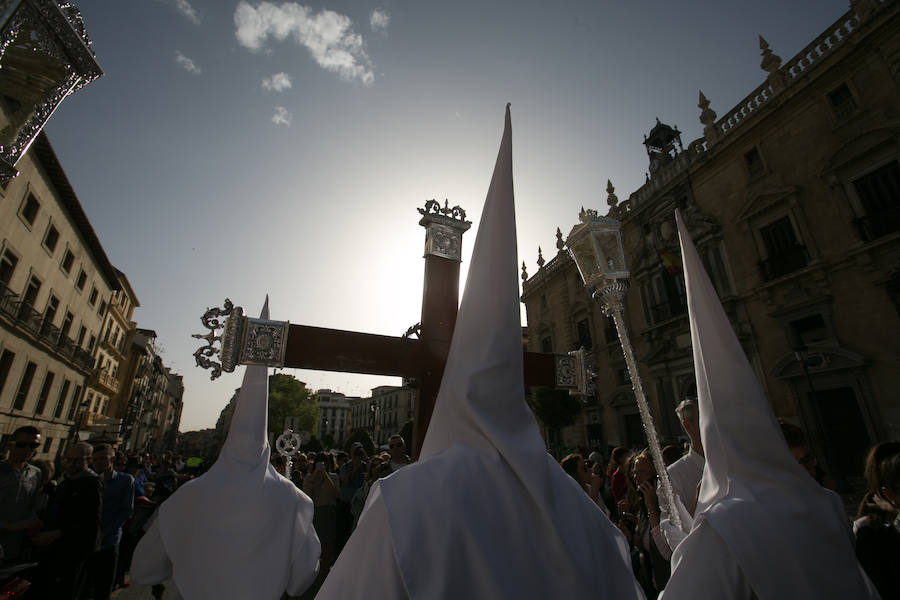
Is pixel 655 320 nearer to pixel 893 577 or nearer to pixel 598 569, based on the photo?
pixel 893 577

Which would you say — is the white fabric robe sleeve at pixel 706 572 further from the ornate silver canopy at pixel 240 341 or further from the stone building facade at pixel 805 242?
the stone building facade at pixel 805 242

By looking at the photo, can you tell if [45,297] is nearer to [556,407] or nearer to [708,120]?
[556,407]

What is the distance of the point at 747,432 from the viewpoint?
1644 millimetres

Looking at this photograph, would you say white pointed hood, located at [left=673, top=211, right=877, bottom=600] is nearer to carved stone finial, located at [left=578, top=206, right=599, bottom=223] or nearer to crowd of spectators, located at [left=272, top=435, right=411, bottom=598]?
carved stone finial, located at [left=578, top=206, right=599, bottom=223]

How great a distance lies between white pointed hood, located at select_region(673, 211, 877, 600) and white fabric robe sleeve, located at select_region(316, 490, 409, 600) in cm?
120

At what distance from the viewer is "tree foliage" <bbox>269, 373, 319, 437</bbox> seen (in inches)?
1817

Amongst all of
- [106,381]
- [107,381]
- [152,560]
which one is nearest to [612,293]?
[152,560]

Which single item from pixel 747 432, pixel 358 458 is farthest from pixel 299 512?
pixel 747 432

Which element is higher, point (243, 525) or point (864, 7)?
point (864, 7)

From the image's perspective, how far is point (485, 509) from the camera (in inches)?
42.1

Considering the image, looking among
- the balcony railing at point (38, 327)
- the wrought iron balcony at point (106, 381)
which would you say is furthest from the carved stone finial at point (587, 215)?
the wrought iron balcony at point (106, 381)

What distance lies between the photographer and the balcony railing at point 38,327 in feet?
43.5

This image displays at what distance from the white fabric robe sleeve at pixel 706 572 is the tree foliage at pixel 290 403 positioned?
156 ft

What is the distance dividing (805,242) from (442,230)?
13.5 m
